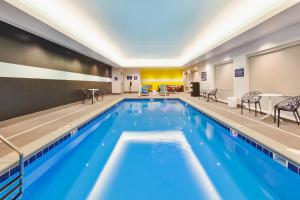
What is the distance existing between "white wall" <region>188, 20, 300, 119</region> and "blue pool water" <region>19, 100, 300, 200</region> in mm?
2881

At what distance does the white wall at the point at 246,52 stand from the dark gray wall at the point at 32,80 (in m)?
6.82

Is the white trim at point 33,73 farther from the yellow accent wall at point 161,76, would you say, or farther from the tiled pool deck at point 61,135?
the yellow accent wall at point 161,76

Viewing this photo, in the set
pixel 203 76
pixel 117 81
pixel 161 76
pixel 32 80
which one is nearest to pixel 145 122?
pixel 32 80

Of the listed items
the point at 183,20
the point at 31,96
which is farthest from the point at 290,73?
the point at 31,96

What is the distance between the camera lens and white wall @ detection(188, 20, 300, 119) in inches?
193

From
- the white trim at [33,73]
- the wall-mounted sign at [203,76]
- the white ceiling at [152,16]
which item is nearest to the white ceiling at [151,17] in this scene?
the white ceiling at [152,16]

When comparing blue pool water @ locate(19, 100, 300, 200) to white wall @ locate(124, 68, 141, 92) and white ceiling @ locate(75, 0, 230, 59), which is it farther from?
white wall @ locate(124, 68, 141, 92)

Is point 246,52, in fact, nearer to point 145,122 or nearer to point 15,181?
point 145,122

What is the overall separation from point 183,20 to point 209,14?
0.81 meters

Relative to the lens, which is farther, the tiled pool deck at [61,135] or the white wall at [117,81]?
the white wall at [117,81]

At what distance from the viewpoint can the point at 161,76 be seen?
21062 millimetres

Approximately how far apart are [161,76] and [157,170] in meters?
18.5

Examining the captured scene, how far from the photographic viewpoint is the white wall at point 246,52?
4.89 m

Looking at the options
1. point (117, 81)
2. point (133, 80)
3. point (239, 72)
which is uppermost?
point (133, 80)
